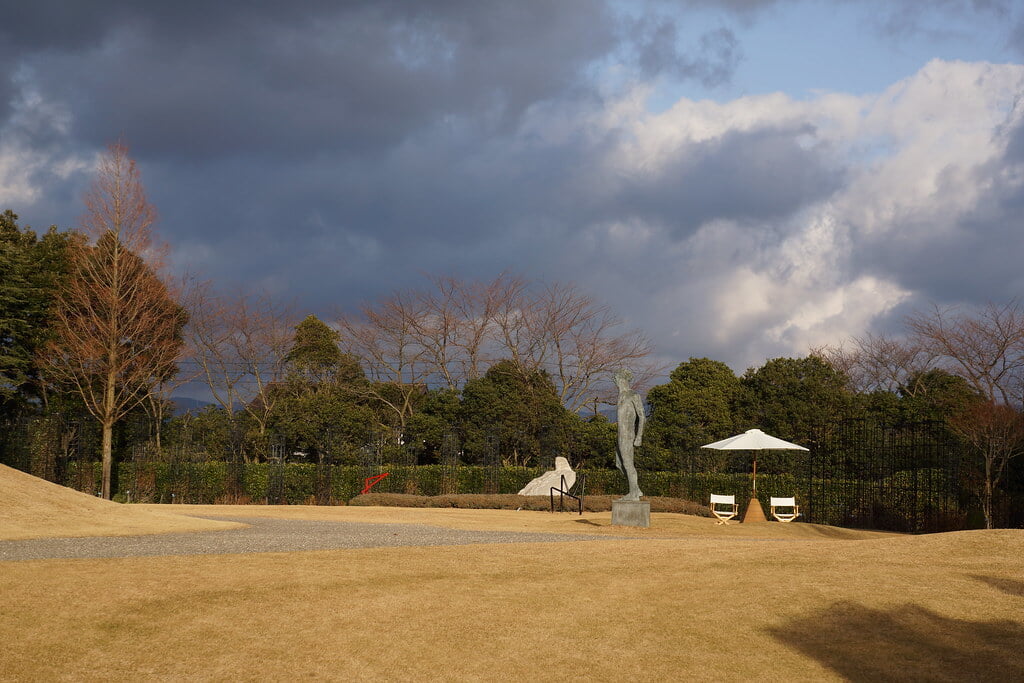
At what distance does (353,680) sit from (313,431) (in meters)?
21.3

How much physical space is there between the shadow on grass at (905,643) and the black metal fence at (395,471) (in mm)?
14039

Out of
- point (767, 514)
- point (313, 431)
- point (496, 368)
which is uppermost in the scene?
point (496, 368)

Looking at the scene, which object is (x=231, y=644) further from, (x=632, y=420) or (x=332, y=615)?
(x=632, y=420)

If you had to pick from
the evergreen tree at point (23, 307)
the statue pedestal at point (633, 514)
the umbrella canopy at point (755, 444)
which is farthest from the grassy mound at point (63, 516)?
the evergreen tree at point (23, 307)

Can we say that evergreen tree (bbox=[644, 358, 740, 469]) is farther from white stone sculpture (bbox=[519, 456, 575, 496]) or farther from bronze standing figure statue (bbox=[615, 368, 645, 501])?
bronze standing figure statue (bbox=[615, 368, 645, 501])

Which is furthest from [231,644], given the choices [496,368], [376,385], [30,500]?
[376,385]

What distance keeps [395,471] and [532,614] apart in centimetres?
1723

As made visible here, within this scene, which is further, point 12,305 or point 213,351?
point 213,351

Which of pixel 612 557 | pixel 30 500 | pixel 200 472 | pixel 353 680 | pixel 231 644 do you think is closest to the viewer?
pixel 353 680

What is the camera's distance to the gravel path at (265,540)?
Answer: 34.2 ft

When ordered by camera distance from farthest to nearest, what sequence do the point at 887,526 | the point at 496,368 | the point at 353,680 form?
the point at 496,368 < the point at 887,526 < the point at 353,680

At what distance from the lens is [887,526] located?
1911 cm

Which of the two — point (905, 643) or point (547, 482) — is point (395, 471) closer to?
point (547, 482)

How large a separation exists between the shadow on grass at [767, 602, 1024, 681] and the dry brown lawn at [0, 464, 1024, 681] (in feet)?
0.07
